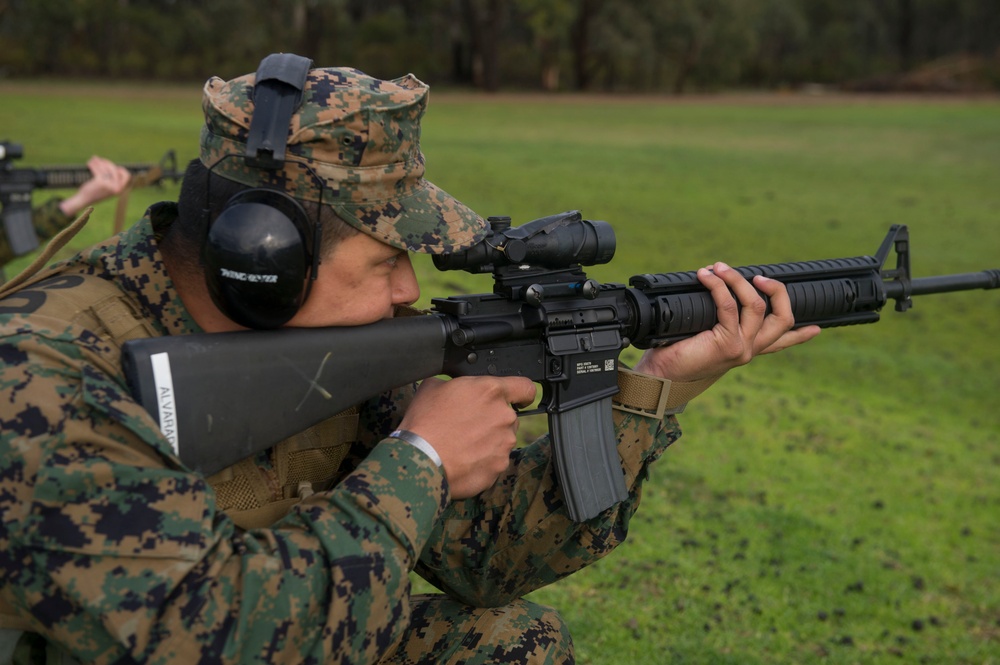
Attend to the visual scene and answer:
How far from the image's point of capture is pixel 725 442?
23.0 feet

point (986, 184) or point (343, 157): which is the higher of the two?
point (343, 157)

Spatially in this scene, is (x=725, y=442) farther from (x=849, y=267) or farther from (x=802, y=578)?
(x=849, y=267)

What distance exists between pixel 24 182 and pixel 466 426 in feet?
25.3

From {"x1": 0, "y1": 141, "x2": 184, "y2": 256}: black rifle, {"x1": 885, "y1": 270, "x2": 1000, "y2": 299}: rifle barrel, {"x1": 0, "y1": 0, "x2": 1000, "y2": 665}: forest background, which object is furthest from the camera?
{"x1": 0, "y1": 141, "x2": 184, "y2": 256}: black rifle

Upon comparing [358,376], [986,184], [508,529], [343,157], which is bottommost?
[986,184]

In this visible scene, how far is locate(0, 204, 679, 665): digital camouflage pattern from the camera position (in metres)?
1.99

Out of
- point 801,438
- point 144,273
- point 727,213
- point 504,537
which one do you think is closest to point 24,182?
point 801,438

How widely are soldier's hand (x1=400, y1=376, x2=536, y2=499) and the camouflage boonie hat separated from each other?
0.39 metres

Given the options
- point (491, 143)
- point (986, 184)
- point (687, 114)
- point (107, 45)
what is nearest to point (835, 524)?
point (986, 184)

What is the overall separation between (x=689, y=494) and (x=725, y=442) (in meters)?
→ 1.11

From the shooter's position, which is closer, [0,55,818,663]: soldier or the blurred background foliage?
[0,55,818,663]: soldier

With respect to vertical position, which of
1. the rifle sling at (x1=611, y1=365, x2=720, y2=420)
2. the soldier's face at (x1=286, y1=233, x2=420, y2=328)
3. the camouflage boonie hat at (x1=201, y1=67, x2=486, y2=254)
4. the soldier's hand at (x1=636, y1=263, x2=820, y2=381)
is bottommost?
the rifle sling at (x1=611, y1=365, x2=720, y2=420)

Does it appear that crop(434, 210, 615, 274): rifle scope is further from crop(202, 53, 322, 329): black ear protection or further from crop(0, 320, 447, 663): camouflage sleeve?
crop(0, 320, 447, 663): camouflage sleeve

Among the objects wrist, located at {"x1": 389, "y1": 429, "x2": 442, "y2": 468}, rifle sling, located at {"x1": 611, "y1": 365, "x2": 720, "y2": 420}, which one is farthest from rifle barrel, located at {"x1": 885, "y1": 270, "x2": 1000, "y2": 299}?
A: wrist, located at {"x1": 389, "y1": 429, "x2": 442, "y2": 468}
